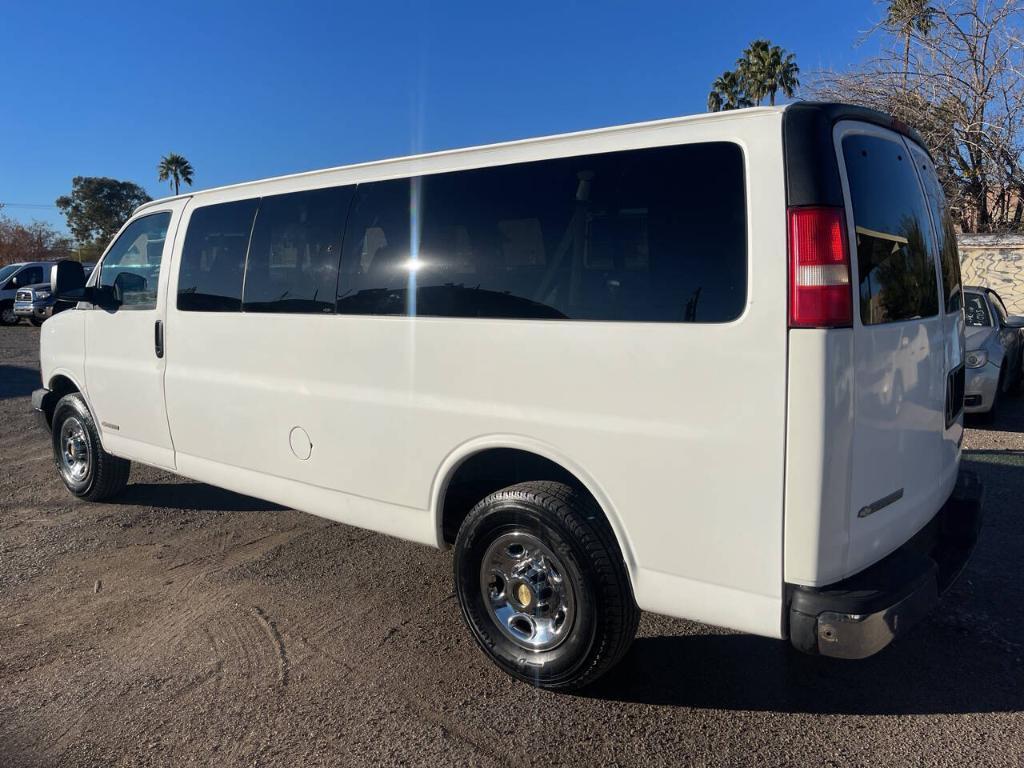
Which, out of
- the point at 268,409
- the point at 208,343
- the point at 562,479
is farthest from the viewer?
the point at 208,343

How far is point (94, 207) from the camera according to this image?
209 ft

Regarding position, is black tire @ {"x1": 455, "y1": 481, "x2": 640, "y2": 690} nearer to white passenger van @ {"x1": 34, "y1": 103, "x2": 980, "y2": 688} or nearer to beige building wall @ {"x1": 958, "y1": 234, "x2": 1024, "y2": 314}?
white passenger van @ {"x1": 34, "y1": 103, "x2": 980, "y2": 688}

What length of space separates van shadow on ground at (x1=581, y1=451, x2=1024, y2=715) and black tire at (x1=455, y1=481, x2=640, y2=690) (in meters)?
0.24

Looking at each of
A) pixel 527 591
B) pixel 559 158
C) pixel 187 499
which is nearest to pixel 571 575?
pixel 527 591

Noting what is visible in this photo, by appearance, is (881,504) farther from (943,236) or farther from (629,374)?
(943,236)

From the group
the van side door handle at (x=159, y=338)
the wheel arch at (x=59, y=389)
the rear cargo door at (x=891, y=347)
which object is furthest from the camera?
the wheel arch at (x=59, y=389)

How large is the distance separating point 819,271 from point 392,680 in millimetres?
2442

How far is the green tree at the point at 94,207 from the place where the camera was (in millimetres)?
63406

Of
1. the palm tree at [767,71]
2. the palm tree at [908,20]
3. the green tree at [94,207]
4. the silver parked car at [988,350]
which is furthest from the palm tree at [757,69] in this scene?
the green tree at [94,207]

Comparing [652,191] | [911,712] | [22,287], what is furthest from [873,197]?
[22,287]

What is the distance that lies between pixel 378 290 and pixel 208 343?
147cm

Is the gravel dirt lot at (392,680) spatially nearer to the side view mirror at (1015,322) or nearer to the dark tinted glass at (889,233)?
the dark tinted glass at (889,233)

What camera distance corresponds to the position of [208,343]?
463 cm

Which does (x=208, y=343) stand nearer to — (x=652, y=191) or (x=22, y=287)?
(x=652, y=191)
